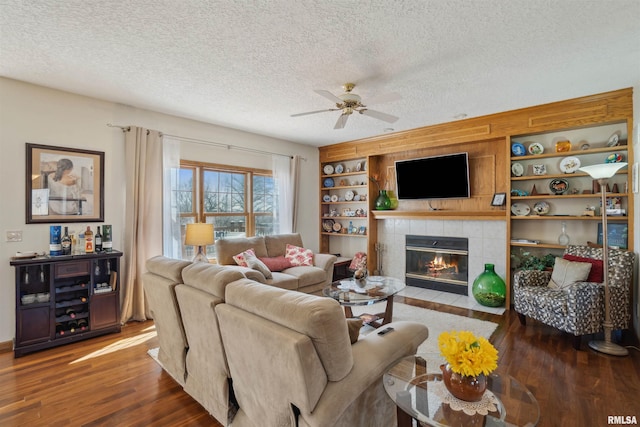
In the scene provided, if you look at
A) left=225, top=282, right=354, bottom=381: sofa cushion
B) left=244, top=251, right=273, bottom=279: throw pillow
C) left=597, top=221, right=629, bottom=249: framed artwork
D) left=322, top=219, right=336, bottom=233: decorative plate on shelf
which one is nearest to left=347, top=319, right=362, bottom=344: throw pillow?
left=225, top=282, right=354, bottom=381: sofa cushion

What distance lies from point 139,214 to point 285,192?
254cm

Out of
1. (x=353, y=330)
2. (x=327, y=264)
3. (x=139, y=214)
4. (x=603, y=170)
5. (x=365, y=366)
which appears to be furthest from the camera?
(x=327, y=264)

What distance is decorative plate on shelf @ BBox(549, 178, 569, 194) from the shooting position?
3971 millimetres

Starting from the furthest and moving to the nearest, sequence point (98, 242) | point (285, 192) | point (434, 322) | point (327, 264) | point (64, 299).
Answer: point (285, 192) → point (327, 264) → point (434, 322) → point (98, 242) → point (64, 299)

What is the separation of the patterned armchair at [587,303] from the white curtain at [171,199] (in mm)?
4404

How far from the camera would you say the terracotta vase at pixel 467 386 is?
1376 millimetres

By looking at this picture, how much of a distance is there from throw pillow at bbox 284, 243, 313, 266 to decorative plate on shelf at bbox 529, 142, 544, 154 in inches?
135

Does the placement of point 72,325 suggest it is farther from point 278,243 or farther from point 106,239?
point 278,243

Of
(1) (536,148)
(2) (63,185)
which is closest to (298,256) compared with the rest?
(2) (63,185)

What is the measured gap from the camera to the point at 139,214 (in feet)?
12.7

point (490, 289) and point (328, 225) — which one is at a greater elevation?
point (328, 225)

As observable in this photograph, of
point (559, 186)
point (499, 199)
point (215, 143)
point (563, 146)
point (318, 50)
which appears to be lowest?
point (499, 199)

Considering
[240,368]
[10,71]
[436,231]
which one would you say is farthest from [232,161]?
[240,368]

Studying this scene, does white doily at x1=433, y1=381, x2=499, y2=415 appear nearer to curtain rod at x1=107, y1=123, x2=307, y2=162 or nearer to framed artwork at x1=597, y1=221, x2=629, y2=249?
framed artwork at x1=597, y1=221, x2=629, y2=249
